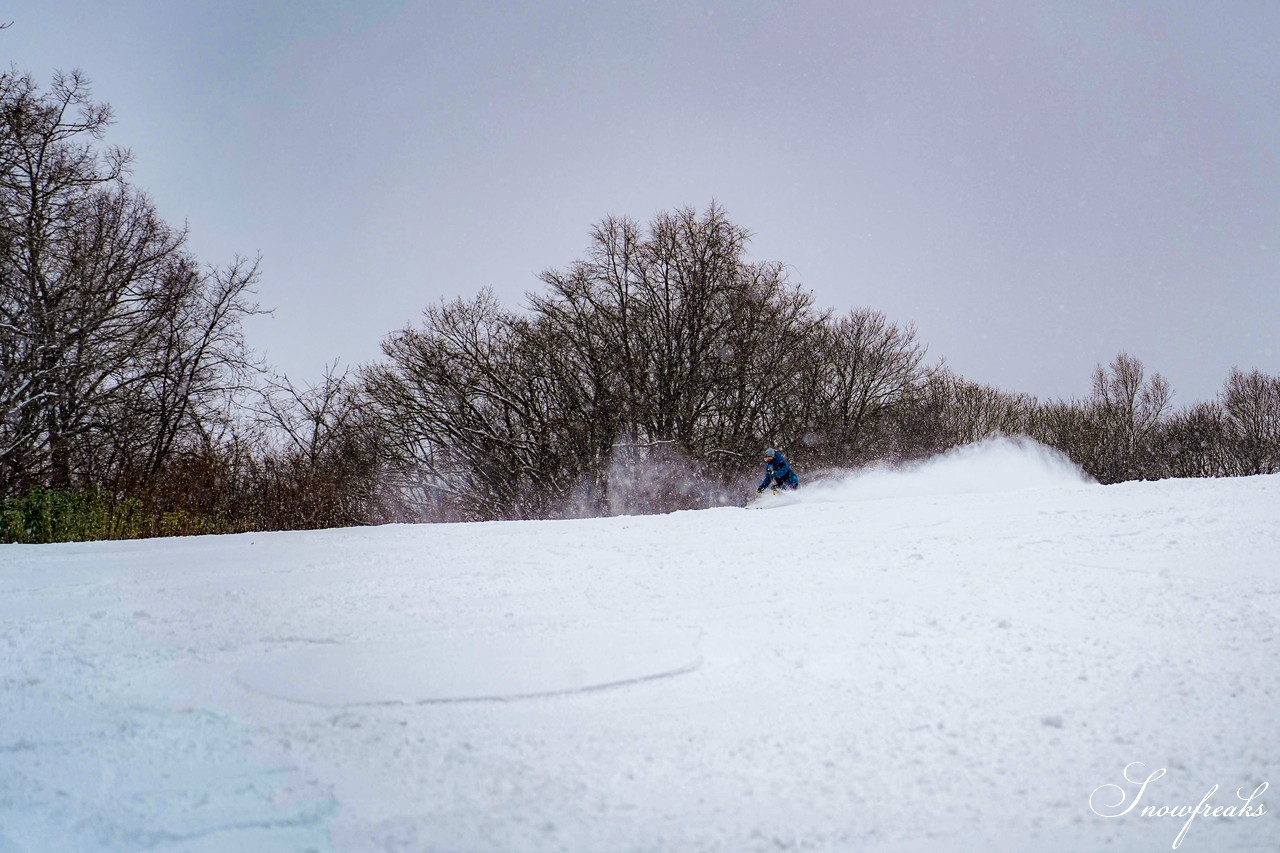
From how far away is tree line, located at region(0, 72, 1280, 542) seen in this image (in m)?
18.0

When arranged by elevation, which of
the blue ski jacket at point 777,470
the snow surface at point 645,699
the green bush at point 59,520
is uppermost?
the blue ski jacket at point 777,470

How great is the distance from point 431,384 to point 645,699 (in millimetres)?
21428

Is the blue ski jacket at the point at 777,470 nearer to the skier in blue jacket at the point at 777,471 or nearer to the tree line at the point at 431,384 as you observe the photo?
the skier in blue jacket at the point at 777,471

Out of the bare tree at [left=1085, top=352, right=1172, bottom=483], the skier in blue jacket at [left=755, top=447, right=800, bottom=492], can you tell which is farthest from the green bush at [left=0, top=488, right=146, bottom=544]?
the bare tree at [left=1085, top=352, right=1172, bottom=483]

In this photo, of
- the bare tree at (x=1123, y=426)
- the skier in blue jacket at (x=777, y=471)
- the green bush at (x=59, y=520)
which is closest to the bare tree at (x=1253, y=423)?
the bare tree at (x=1123, y=426)

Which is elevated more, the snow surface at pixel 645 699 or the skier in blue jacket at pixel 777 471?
the skier in blue jacket at pixel 777 471

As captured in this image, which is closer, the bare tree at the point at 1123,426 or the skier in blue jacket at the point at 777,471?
the skier in blue jacket at the point at 777,471

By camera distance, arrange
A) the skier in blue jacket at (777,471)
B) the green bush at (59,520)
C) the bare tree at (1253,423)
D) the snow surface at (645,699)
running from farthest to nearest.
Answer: the bare tree at (1253,423) < the skier in blue jacket at (777,471) < the green bush at (59,520) < the snow surface at (645,699)

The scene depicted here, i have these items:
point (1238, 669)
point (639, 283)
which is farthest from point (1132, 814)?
point (639, 283)

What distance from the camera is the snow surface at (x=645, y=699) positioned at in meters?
2.62

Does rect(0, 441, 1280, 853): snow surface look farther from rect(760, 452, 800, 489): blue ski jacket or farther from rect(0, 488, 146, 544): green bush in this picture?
rect(760, 452, 800, 489): blue ski jacket

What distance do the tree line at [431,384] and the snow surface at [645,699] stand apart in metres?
11.4

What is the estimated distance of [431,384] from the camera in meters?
23.9

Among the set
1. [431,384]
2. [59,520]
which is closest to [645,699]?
[59,520]
